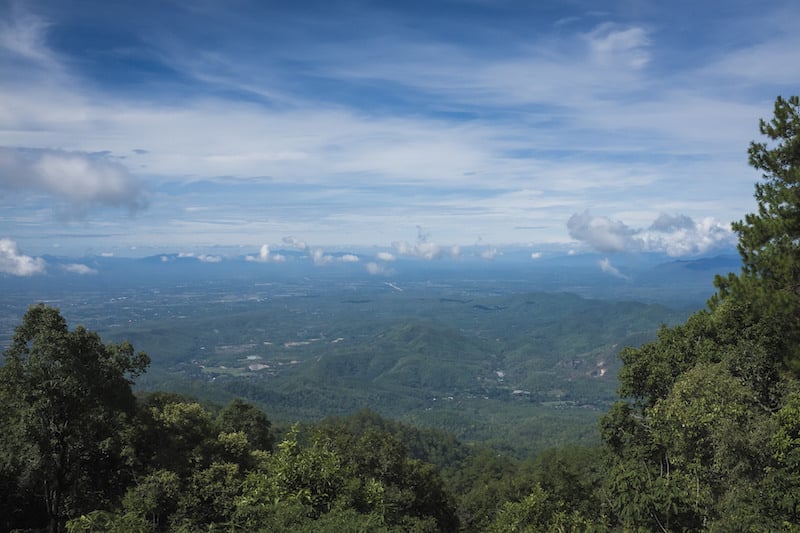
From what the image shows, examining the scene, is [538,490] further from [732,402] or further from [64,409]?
[64,409]

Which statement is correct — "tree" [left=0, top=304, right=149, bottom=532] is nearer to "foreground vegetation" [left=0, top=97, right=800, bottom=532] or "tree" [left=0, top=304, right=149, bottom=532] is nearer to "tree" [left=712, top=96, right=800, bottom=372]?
"foreground vegetation" [left=0, top=97, right=800, bottom=532]

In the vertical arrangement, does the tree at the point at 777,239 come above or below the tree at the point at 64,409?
above

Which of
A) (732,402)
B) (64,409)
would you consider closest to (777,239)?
(732,402)

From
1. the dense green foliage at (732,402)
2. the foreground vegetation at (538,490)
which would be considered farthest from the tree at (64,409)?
the dense green foliage at (732,402)

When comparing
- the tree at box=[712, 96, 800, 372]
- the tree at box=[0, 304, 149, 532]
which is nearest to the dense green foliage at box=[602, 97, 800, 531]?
the tree at box=[712, 96, 800, 372]

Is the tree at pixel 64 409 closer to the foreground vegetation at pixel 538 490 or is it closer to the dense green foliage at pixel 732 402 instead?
the foreground vegetation at pixel 538 490

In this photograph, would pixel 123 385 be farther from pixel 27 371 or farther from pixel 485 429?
pixel 485 429
